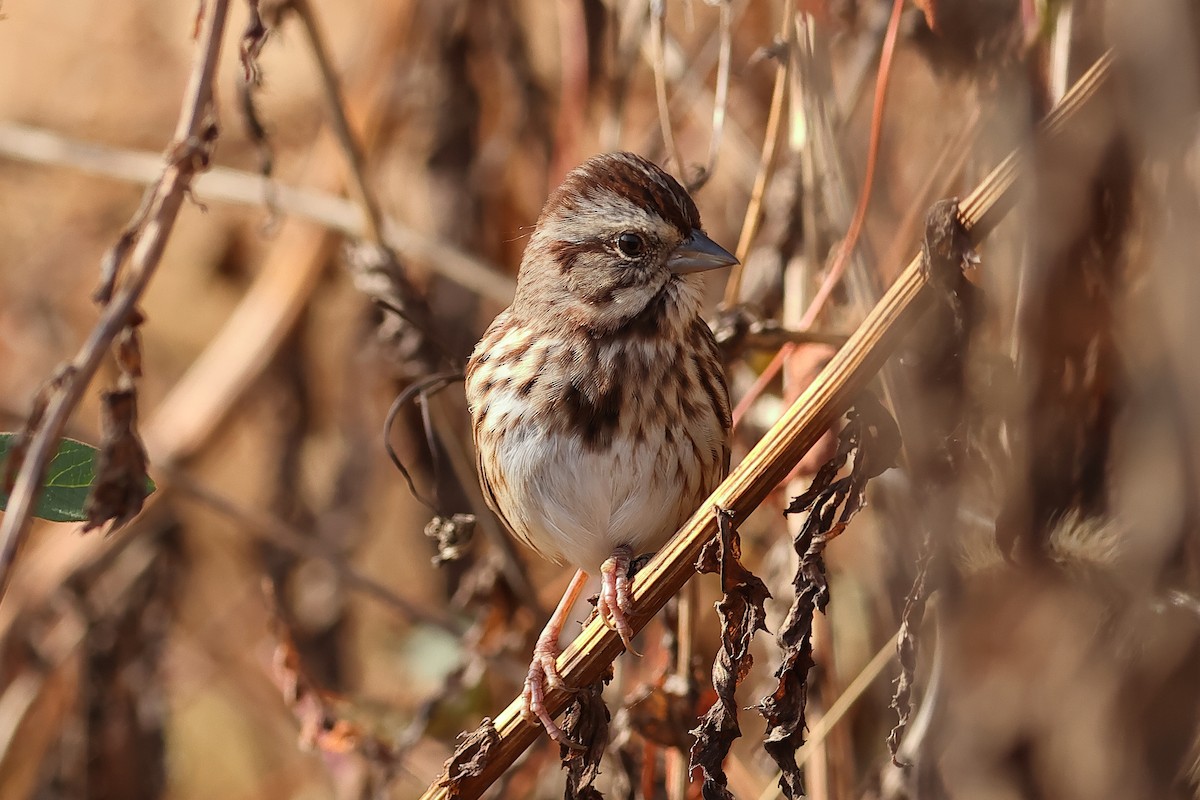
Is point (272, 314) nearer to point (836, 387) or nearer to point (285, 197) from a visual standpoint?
point (285, 197)

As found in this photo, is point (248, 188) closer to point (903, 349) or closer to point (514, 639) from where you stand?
point (514, 639)

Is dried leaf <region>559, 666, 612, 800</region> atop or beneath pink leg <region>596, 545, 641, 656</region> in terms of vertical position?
beneath

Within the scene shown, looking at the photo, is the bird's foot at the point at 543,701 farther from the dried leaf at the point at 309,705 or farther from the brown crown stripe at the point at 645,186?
the brown crown stripe at the point at 645,186

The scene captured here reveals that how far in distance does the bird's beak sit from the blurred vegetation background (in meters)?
0.17

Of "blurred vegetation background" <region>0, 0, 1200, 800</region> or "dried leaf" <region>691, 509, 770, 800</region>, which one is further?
"blurred vegetation background" <region>0, 0, 1200, 800</region>

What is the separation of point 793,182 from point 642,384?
666 millimetres

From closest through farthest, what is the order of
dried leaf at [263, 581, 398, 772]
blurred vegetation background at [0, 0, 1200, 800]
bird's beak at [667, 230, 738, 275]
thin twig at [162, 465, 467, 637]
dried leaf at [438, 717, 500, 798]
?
dried leaf at [438, 717, 500, 798], blurred vegetation background at [0, 0, 1200, 800], bird's beak at [667, 230, 738, 275], dried leaf at [263, 581, 398, 772], thin twig at [162, 465, 467, 637]

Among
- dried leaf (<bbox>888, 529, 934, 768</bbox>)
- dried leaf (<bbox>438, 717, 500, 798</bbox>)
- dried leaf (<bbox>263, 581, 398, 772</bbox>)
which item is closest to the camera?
dried leaf (<bbox>888, 529, 934, 768</bbox>)

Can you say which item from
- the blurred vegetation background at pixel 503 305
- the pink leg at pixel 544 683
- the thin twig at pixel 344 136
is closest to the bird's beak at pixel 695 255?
the blurred vegetation background at pixel 503 305

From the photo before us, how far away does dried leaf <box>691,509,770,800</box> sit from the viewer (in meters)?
1.68

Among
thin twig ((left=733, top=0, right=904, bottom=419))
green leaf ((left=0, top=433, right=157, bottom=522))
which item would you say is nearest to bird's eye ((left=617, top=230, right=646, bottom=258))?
thin twig ((left=733, top=0, right=904, bottom=419))

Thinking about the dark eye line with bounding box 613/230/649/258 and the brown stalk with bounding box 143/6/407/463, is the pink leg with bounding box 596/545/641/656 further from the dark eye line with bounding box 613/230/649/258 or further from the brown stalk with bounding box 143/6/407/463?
the brown stalk with bounding box 143/6/407/463

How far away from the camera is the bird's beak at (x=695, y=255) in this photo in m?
2.29

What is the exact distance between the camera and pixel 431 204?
385 cm
